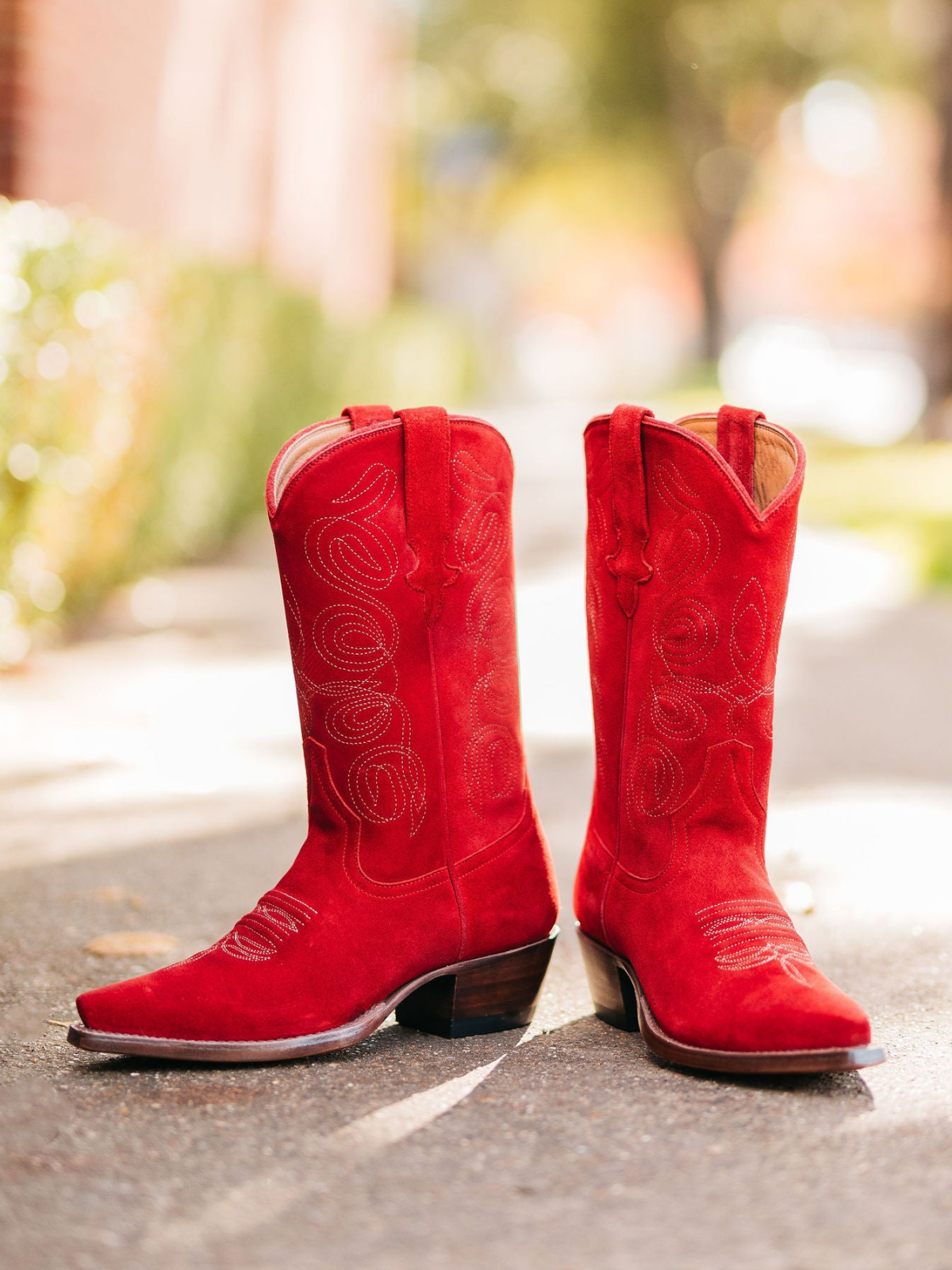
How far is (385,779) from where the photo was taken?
6.49 feet

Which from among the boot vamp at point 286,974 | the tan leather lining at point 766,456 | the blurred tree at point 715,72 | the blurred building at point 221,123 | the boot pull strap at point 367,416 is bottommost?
the boot vamp at point 286,974

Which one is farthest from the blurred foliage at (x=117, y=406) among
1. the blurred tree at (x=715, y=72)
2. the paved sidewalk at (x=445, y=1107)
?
the blurred tree at (x=715, y=72)

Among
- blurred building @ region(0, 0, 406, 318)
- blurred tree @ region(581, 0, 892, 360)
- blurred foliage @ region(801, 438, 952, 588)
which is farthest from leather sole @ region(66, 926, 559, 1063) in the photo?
blurred tree @ region(581, 0, 892, 360)

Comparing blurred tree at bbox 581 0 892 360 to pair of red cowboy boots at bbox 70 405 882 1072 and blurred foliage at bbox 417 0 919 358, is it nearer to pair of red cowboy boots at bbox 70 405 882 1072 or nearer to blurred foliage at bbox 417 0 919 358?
blurred foliage at bbox 417 0 919 358

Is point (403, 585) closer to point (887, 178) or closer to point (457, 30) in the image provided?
point (457, 30)

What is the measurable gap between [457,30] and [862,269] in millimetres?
22366

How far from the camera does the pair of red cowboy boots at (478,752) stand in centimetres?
189

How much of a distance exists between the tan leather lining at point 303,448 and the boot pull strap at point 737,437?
0.55 meters

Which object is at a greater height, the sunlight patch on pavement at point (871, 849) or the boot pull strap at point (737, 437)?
the boot pull strap at point (737, 437)

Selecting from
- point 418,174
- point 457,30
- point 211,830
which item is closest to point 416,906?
point 211,830

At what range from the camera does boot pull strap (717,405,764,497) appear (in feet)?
6.80

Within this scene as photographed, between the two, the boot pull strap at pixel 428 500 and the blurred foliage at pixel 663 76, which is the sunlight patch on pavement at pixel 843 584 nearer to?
the boot pull strap at pixel 428 500

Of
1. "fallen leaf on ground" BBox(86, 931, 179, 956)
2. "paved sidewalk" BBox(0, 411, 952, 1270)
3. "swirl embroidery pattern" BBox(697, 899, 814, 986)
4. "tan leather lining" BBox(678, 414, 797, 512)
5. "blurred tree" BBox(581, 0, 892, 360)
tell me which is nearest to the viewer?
"paved sidewalk" BBox(0, 411, 952, 1270)

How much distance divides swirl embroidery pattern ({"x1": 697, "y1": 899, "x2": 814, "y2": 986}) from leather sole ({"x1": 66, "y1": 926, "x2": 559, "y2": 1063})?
28 cm
